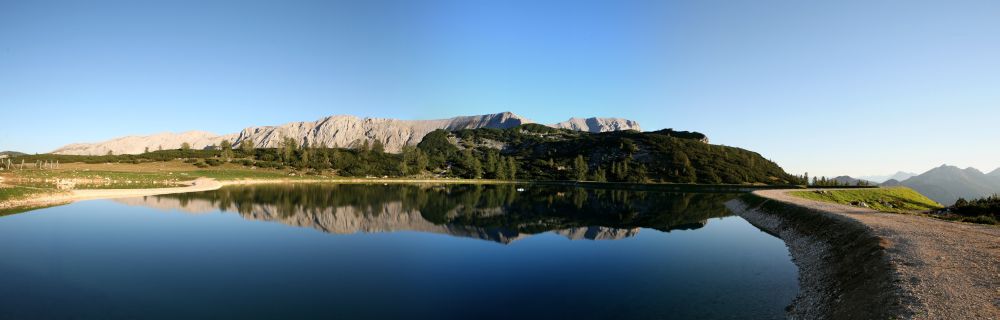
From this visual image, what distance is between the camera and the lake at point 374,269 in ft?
57.4

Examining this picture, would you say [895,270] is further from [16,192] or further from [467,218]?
[16,192]

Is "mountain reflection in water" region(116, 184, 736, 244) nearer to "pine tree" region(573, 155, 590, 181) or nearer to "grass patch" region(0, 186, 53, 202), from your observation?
"grass patch" region(0, 186, 53, 202)

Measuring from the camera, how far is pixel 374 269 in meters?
24.8

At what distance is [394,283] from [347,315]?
213 inches

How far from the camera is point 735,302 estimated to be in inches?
778

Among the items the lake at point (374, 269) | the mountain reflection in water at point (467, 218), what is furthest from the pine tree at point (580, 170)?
the lake at point (374, 269)

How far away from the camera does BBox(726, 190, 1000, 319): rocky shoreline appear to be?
14.6 metres

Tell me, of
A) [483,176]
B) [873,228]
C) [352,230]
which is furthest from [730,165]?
[352,230]

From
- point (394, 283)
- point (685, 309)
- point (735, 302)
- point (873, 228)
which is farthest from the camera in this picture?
point (873, 228)

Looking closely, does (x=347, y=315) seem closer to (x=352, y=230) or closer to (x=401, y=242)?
(x=401, y=242)

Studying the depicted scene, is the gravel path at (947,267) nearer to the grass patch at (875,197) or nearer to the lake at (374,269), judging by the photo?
the lake at (374,269)

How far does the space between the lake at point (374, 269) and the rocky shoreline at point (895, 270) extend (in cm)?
188

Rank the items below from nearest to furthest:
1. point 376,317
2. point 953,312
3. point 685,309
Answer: point 953,312 → point 376,317 → point 685,309

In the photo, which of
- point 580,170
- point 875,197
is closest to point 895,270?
point 875,197
